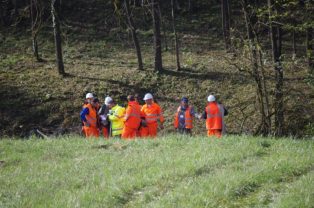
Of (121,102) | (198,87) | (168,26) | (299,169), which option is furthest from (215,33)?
(299,169)

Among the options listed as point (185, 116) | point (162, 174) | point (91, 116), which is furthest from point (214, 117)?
point (162, 174)

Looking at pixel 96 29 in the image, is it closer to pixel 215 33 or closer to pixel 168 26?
pixel 168 26

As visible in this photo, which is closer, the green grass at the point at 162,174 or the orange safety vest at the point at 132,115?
the green grass at the point at 162,174

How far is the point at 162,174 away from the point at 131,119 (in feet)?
24.9

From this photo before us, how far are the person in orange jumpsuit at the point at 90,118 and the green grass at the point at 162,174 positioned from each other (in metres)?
3.81

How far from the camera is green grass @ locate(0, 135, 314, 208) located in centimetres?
786

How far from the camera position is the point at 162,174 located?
364 inches

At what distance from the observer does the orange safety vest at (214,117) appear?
57.4 ft

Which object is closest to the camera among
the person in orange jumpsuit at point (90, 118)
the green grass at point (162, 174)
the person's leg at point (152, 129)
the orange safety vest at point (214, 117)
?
the green grass at point (162, 174)

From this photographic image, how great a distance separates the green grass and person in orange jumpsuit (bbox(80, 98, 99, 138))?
12.5ft

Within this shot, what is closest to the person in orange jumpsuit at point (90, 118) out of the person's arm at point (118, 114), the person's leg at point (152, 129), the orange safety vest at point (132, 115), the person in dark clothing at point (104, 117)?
the person in dark clothing at point (104, 117)

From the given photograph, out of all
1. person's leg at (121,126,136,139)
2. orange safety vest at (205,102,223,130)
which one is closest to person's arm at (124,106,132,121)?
person's leg at (121,126,136,139)

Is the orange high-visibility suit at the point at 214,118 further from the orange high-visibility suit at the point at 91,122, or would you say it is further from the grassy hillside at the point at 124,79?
the orange high-visibility suit at the point at 91,122

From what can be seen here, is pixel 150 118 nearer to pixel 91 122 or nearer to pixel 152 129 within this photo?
pixel 152 129
